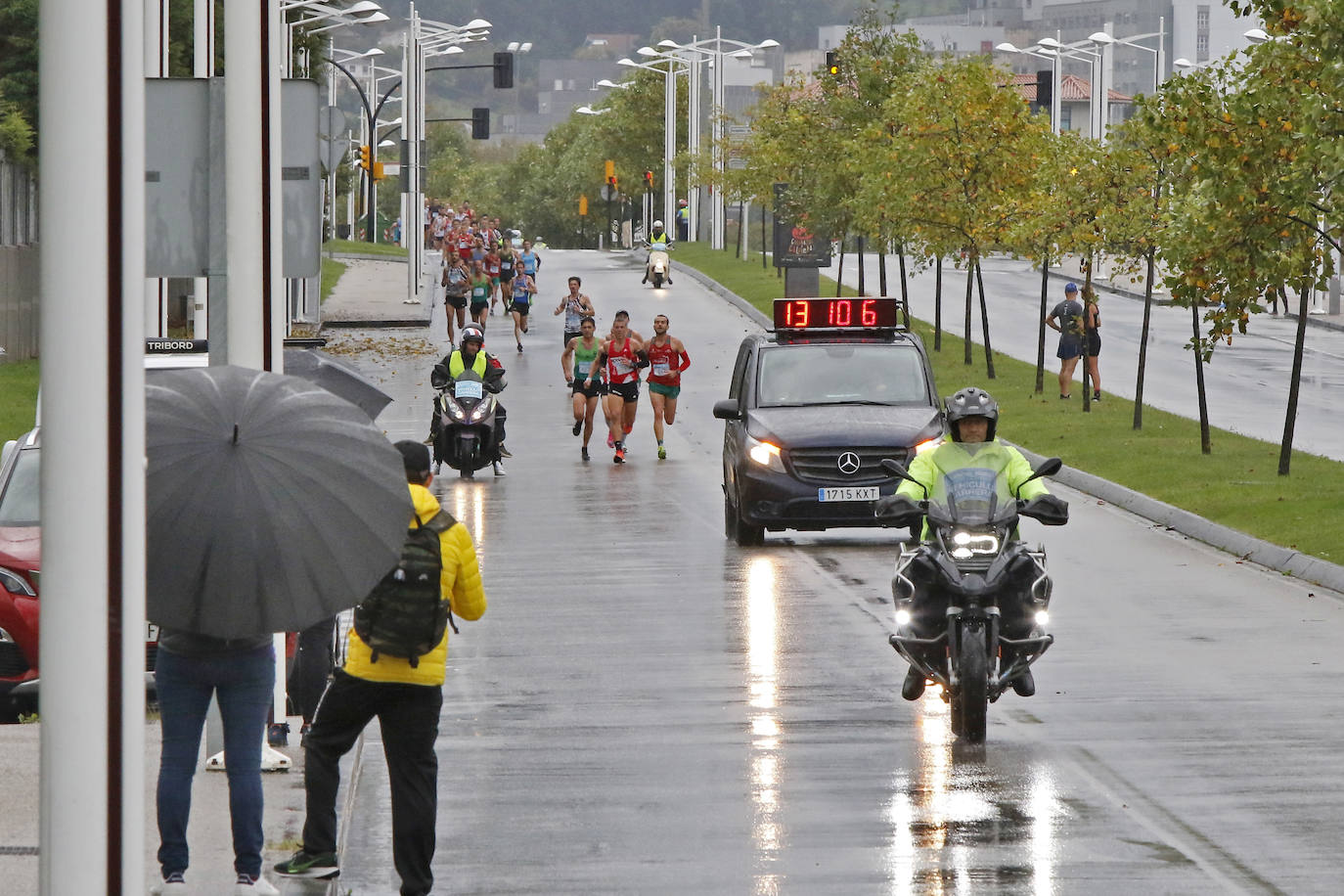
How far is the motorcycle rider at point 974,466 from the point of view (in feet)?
37.9

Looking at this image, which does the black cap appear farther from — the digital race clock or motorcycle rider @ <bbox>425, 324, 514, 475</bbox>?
motorcycle rider @ <bbox>425, 324, 514, 475</bbox>

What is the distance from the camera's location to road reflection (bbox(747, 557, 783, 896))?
9.18 m

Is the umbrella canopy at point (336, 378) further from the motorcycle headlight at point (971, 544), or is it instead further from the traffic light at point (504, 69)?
the traffic light at point (504, 69)

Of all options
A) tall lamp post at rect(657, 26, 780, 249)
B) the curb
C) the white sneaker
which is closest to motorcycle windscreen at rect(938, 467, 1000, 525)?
the white sneaker

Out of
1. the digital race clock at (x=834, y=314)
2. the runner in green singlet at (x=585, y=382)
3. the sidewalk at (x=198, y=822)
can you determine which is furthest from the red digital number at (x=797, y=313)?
the sidewalk at (x=198, y=822)

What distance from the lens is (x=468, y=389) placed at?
26.5 m

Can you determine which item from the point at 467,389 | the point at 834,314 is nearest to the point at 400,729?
the point at 834,314

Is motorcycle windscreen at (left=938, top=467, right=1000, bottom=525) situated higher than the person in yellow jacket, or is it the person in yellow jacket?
motorcycle windscreen at (left=938, top=467, right=1000, bottom=525)

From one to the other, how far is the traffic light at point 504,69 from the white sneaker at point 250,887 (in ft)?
171

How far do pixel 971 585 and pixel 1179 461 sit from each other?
15.3 metres


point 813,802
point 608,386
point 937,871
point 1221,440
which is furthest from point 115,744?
point 1221,440

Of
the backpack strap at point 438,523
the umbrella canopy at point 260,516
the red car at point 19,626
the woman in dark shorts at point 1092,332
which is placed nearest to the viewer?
the umbrella canopy at point 260,516

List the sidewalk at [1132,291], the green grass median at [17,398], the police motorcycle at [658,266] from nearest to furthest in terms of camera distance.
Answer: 1. the green grass median at [17,398]
2. the sidewalk at [1132,291]
3. the police motorcycle at [658,266]

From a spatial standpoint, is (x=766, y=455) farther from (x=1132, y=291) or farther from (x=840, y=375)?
(x=1132, y=291)
